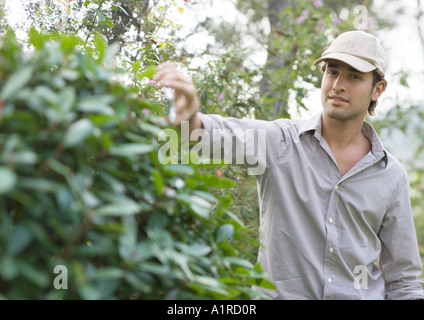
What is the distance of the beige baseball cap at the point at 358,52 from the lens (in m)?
2.42

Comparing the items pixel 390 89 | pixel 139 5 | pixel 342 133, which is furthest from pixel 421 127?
pixel 139 5

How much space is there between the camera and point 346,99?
246cm

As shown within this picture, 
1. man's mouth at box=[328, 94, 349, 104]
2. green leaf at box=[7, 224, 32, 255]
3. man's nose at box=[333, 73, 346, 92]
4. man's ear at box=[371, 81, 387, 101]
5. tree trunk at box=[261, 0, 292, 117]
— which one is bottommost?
green leaf at box=[7, 224, 32, 255]

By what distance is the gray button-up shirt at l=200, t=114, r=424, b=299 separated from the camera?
2.19 m

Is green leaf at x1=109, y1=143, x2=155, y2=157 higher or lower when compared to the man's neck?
lower

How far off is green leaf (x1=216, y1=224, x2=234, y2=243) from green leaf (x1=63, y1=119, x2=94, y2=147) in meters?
0.54

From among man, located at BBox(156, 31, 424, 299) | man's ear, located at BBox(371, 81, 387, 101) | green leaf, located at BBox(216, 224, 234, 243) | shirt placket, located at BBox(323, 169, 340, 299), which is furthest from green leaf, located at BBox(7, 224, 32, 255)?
man's ear, located at BBox(371, 81, 387, 101)

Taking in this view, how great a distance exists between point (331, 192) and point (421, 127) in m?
4.92

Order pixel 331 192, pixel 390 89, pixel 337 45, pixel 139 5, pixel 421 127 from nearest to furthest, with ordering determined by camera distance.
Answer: pixel 331 192 < pixel 337 45 < pixel 139 5 < pixel 390 89 < pixel 421 127

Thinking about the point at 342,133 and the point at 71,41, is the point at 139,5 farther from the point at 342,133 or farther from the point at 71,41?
the point at 71,41

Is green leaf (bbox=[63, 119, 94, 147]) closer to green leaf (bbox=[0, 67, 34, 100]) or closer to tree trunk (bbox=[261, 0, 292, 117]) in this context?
green leaf (bbox=[0, 67, 34, 100])

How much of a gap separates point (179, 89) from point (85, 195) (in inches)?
25.5
